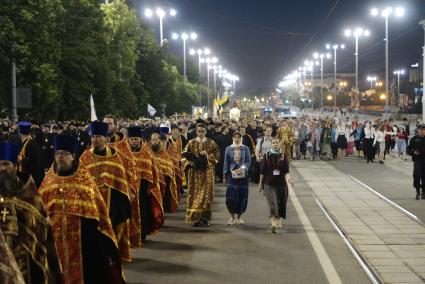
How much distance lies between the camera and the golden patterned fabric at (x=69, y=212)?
6949mm

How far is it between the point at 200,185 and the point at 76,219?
20.9ft

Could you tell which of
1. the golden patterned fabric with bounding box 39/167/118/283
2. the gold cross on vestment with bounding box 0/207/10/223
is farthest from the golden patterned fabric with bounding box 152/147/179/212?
the gold cross on vestment with bounding box 0/207/10/223

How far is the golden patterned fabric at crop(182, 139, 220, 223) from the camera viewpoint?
43.3ft

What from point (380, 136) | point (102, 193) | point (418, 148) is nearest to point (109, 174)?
point (102, 193)

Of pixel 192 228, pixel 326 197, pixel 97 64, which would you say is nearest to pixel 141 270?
pixel 192 228

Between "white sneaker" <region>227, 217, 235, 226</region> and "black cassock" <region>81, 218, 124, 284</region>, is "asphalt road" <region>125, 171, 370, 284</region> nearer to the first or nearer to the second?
"white sneaker" <region>227, 217, 235, 226</region>

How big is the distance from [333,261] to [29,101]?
1357 cm

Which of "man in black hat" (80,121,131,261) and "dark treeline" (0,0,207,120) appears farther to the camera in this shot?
"dark treeline" (0,0,207,120)

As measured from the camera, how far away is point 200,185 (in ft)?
43.6

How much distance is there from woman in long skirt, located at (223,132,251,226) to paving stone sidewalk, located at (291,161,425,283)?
183 centimetres

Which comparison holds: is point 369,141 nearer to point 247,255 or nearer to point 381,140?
point 381,140

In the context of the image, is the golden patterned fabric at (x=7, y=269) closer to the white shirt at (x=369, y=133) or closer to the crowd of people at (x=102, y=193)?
the crowd of people at (x=102, y=193)

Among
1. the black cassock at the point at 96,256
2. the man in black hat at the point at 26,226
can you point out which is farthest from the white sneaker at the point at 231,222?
the man in black hat at the point at 26,226

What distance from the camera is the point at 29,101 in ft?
69.5
